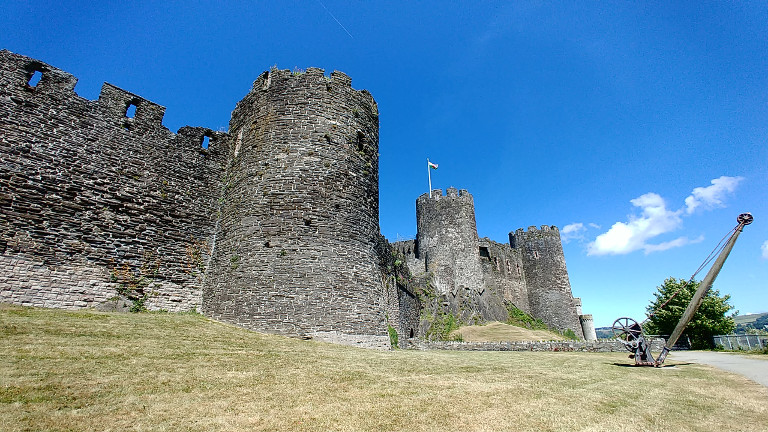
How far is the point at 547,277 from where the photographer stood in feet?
127

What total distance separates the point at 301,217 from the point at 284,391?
7.91m

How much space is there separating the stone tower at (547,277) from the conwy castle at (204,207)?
25919 mm


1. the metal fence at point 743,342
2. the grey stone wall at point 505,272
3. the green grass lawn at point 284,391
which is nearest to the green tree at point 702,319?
the metal fence at point 743,342

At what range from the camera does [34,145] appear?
11.9 meters

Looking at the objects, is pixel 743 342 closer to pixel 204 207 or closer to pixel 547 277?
pixel 547 277

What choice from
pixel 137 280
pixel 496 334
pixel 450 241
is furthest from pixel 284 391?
pixel 450 241

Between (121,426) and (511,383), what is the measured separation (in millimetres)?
6398

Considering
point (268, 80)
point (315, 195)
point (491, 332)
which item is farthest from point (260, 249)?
point (491, 332)

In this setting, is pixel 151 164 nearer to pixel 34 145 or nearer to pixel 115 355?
pixel 34 145

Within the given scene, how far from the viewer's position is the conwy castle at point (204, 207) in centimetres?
1158

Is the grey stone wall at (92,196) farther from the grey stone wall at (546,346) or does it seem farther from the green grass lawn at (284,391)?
the grey stone wall at (546,346)

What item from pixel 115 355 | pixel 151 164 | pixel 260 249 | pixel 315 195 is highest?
pixel 151 164

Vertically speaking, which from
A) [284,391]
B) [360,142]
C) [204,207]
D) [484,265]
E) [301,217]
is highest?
[360,142]

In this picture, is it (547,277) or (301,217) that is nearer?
(301,217)
